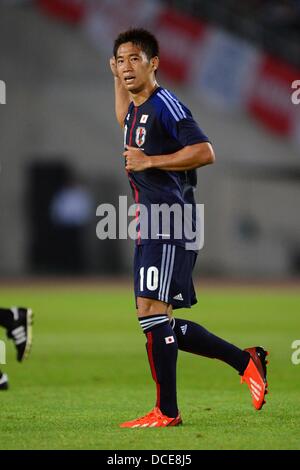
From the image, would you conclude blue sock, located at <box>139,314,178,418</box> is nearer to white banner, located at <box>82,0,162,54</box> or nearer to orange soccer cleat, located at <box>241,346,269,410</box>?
orange soccer cleat, located at <box>241,346,269,410</box>

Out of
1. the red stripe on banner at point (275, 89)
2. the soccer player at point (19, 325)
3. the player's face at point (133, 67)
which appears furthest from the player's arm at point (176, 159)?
the red stripe on banner at point (275, 89)

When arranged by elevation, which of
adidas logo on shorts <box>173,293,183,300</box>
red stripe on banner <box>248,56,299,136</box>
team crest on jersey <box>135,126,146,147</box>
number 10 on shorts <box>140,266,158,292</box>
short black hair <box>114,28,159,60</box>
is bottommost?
adidas logo on shorts <box>173,293,183,300</box>

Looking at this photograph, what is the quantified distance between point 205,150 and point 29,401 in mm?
2685

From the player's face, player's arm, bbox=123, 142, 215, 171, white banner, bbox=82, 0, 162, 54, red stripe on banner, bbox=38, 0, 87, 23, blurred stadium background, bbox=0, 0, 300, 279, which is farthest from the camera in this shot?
blurred stadium background, bbox=0, 0, 300, 279

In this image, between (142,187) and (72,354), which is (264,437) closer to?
→ (142,187)

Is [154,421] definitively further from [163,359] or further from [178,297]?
[178,297]

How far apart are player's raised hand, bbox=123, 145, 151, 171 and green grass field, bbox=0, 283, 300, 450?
1614 millimetres

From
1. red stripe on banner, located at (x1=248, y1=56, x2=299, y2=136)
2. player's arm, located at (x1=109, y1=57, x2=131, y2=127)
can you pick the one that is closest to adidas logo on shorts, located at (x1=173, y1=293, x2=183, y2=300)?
player's arm, located at (x1=109, y1=57, x2=131, y2=127)

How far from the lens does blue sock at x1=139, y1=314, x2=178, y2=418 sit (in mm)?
6578

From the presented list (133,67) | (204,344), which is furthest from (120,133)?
(133,67)

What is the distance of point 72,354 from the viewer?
477 inches

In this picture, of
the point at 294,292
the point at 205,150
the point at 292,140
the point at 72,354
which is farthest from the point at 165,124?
the point at 292,140

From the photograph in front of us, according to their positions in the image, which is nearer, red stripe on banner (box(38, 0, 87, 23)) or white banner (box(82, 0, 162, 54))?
white banner (box(82, 0, 162, 54))
